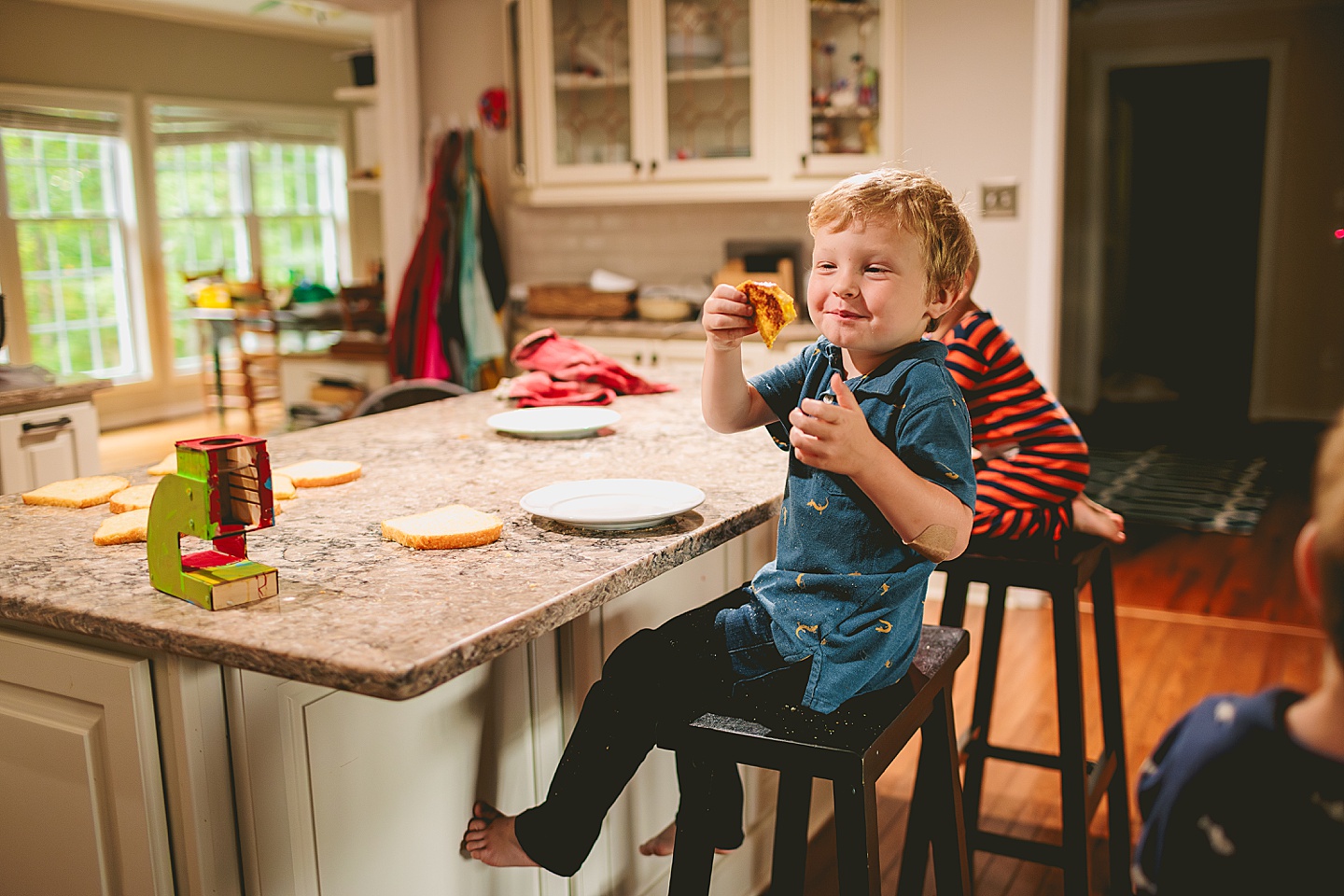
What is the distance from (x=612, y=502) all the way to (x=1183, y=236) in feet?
24.6

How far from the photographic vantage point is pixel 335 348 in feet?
17.0

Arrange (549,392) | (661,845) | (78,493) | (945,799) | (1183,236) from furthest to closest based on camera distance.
Result: (1183,236) → (549,392) → (661,845) → (78,493) → (945,799)

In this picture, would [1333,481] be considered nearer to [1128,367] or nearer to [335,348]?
[335,348]

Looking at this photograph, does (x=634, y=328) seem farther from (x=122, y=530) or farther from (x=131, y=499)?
(x=122, y=530)

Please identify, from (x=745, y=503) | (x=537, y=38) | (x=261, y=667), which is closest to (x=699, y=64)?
(x=537, y=38)

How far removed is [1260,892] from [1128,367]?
8.16m

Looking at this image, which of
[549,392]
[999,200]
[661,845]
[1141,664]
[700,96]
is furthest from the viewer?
[700,96]

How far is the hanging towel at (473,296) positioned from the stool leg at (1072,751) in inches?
119

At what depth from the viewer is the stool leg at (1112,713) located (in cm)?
205

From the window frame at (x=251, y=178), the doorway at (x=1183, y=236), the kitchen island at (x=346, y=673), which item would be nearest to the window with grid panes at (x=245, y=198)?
the window frame at (x=251, y=178)

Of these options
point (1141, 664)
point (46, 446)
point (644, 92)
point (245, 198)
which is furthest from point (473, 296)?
point (245, 198)

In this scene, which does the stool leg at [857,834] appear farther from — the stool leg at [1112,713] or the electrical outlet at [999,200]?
the electrical outlet at [999,200]

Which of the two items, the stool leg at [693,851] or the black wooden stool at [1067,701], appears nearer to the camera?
the stool leg at [693,851]

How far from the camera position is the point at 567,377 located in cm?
247
